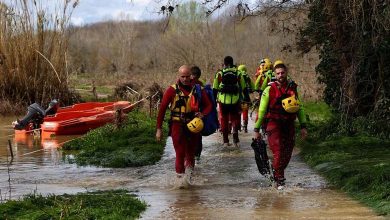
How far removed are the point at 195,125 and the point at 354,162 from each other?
9.87 ft

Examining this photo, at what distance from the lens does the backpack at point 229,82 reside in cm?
1397

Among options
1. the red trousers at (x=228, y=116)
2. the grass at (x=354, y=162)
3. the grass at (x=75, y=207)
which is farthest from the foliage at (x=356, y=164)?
the grass at (x=75, y=207)

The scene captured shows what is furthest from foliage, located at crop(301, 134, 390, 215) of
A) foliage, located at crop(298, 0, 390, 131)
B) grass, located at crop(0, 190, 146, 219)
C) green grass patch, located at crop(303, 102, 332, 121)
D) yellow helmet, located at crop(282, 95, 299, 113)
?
green grass patch, located at crop(303, 102, 332, 121)

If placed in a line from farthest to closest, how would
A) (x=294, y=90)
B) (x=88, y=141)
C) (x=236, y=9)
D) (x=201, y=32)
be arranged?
1. (x=201, y=32)
2. (x=88, y=141)
3. (x=236, y=9)
4. (x=294, y=90)

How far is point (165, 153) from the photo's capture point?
14.0m

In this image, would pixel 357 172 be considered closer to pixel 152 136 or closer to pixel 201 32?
pixel 152 136

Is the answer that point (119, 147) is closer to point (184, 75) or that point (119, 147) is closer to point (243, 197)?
point (184, 75)

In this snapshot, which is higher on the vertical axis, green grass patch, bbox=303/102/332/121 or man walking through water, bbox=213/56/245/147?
man walking through water, bbox=213/56/245/147

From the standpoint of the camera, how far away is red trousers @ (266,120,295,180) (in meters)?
9.31

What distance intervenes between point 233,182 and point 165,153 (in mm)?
3970

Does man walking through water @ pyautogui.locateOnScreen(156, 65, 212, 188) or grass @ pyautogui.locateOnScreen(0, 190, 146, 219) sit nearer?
grass @ pyautogui.locateOnScreen(0, 190, 146, 219)

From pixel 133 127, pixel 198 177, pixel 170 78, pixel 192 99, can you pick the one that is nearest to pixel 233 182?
pixel 198 177

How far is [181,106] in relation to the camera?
991 cm

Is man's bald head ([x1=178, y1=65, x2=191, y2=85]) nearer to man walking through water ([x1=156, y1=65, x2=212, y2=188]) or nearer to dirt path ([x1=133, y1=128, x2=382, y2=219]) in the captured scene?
man walking through water ([x1=156, y1=65, x2=212, y2=188])
